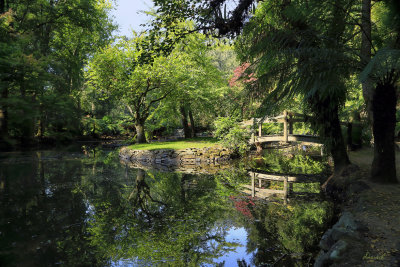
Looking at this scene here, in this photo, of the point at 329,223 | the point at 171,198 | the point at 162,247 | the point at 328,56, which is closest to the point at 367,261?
the point at 329,223

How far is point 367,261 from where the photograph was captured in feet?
9.33

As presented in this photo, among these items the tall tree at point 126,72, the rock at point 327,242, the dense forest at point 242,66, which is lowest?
the rock at point 327,242

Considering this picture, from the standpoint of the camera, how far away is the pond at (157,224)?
414 cm

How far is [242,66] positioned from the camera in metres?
8.88

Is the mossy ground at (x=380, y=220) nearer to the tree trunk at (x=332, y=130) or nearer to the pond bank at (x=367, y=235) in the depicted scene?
the pond bank at (x=367, y=235)

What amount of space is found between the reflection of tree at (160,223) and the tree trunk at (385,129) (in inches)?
147

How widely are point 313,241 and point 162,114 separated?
54.8 feet

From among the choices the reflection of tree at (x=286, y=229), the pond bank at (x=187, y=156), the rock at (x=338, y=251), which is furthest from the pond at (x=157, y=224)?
Answer: the pond bank at (x=187, y=156)

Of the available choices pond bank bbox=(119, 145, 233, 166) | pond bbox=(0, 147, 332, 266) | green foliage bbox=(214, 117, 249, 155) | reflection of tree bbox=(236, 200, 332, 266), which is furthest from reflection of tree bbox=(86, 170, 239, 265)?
green foliage bbox=(214, 117, 249, 155)

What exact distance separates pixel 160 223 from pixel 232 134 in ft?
30.8

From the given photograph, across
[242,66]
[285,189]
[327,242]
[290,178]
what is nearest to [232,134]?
[290,178]

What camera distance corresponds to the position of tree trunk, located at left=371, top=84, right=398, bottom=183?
19.0ft

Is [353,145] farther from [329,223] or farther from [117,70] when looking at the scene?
[117,70]

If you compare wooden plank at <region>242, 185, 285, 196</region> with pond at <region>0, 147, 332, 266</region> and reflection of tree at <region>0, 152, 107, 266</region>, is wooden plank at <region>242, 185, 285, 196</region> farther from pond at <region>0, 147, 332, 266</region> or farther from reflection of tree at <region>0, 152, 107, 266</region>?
reflection of tree at <region>0, 152, 107, 266</region>
